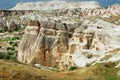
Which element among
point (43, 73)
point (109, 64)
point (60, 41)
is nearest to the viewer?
point (43, 73)

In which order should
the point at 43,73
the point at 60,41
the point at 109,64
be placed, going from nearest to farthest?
the point at 43,73
the point at 109,64
the point at 60,41

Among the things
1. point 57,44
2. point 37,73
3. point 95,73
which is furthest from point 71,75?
point 57,44

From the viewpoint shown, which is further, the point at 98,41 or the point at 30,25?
the point at 30,25

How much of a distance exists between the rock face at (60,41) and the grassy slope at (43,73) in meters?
16.4

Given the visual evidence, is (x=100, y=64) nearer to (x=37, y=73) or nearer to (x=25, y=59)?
(x=37, y=73)

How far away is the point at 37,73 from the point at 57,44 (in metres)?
29.2

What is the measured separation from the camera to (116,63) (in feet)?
116

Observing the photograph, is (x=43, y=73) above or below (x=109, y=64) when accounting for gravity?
above

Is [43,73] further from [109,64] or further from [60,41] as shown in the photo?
A: [60,41]

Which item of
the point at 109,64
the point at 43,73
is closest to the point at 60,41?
the point at 109,64

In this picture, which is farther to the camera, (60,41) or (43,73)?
(60,41)

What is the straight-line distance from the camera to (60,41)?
56.2m

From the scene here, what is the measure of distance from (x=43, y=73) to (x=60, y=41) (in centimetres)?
2827

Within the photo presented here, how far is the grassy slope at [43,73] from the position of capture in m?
25.5
